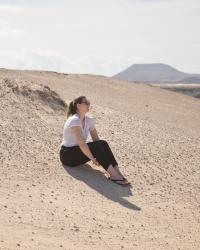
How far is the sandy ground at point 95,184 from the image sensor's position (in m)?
6.80

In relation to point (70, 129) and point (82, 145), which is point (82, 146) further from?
point (70, 129)

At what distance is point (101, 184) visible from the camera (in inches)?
337

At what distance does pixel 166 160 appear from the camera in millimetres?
10461

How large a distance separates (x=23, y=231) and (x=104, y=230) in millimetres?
926

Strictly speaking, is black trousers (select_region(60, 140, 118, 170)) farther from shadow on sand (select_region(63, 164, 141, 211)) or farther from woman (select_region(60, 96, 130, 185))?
shadow on sand (select_region(63, 164, 141, 211))

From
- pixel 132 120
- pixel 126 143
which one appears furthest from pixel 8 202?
pixel 132 120

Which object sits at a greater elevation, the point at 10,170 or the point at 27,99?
the point at 27,99

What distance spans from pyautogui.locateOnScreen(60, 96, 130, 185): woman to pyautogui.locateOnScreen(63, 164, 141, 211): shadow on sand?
9 centimetres

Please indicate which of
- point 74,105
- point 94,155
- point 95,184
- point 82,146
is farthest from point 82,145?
point 74,105

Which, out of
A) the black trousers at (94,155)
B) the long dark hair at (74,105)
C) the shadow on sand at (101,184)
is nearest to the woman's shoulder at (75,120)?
the long dark hair at (74,105)

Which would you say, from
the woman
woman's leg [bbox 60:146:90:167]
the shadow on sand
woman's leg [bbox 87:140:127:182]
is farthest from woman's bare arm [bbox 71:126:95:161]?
the shadow on sand

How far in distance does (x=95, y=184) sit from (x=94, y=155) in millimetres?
397

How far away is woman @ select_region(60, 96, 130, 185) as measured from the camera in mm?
8578

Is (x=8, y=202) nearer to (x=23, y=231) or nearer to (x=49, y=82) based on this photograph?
(x=23, y=231)
